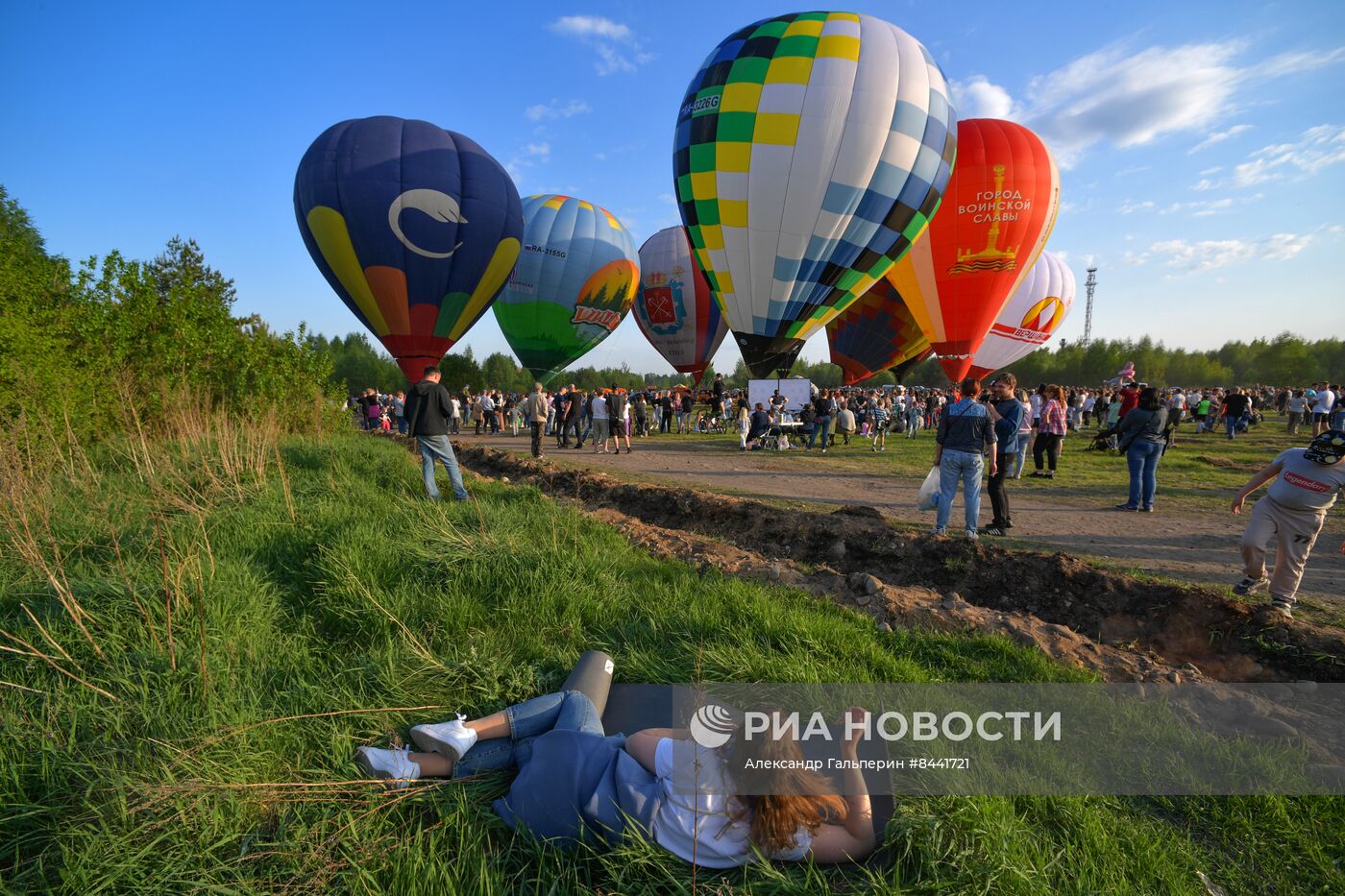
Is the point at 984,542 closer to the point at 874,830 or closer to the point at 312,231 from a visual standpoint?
the point at 874,830

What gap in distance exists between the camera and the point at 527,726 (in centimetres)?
235

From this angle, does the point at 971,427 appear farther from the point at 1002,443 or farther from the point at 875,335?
the point at 875,335

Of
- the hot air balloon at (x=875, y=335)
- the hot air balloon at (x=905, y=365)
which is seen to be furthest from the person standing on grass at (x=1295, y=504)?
the hot air balloon at (x=905, y=365)

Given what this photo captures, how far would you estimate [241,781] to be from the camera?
6.48 ft

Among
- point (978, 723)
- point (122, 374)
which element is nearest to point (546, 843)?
point (978, 723)

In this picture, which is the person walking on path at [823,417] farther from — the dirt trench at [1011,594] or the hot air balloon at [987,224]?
the dirt trench at [1011,594]

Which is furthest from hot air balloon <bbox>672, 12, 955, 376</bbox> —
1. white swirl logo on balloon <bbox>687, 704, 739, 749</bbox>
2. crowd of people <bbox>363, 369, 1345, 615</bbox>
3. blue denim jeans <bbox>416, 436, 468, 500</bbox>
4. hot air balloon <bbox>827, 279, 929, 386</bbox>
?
white swirl logo on balloon <bbox>687, 704, 739, 749</bbox>

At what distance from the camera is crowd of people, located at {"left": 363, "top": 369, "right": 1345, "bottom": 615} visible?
455cm

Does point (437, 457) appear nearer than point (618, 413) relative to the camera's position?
Yes

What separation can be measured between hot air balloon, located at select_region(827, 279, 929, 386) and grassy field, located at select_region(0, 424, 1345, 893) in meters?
24.9

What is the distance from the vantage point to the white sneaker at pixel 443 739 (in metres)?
2.20

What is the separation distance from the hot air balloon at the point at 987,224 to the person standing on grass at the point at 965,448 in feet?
43.3

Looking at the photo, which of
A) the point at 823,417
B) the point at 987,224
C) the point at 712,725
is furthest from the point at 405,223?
the point at 987,224

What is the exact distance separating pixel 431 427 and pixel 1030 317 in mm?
25065
